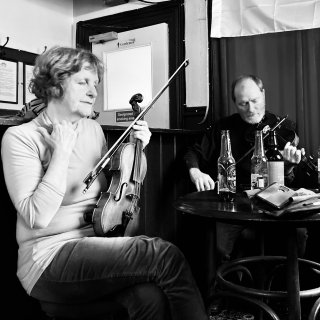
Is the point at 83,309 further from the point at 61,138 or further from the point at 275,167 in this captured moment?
the point at 275,167

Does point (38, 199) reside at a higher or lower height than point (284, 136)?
lower

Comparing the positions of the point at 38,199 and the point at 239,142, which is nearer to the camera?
the point at 38,199

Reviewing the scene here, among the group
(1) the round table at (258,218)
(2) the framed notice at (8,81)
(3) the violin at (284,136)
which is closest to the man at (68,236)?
(1) the round table at (258,218)

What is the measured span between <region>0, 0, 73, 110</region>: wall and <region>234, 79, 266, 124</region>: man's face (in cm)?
179

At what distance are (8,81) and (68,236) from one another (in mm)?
2121

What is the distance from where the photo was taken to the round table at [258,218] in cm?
106

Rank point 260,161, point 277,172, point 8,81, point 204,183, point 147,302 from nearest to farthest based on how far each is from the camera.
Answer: point 147,302 → point 277,172 → point 260,161 → point 204,183 → point 8,81

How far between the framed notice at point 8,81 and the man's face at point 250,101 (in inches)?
69.9

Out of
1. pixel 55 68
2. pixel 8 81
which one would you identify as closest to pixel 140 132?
pixel 55 68

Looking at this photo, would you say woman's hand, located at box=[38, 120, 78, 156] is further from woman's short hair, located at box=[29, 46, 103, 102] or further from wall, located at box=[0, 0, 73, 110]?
wall, located at box=[0, 0, 73, 110]

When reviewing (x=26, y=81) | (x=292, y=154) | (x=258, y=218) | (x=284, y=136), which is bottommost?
(x=258, y=218)

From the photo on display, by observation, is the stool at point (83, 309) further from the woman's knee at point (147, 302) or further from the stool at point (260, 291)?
the stool at point (260, 291)

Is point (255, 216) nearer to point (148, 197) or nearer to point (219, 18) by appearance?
point (148, 197)

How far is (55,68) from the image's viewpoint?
1.33m
